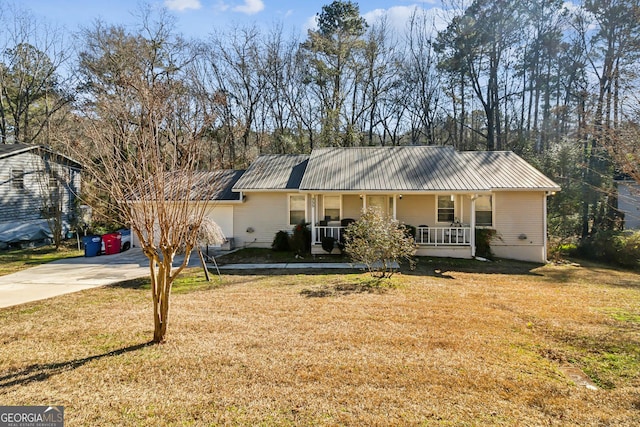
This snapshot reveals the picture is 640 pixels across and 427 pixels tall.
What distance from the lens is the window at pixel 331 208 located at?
1487cm

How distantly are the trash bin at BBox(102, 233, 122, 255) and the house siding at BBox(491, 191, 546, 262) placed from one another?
53.1 ft

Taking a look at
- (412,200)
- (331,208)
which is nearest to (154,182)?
(331,208)

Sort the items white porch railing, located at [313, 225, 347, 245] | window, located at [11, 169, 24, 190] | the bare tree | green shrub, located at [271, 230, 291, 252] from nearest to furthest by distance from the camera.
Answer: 1. white porch railing, located at [313, 225, 347, 245]
2. green shrub, located at [271, 230, 291, 252]
3. window, located at [11, 169, 24, 190]
4. the bare tree

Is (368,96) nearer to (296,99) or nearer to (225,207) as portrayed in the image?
(296,99)

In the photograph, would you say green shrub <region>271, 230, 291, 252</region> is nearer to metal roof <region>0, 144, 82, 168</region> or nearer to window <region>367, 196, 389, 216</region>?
window <region>367, 196, 389, 216</region>

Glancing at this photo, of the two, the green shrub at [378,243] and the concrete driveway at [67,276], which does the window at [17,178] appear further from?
the green shrub at [378,243]

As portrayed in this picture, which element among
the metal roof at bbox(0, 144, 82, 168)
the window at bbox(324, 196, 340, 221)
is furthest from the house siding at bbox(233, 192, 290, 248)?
the metal roof at bbox(0, 144, 82, 168)

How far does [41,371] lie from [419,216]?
12974 mm

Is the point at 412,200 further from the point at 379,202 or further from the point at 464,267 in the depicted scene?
the point at 464,267

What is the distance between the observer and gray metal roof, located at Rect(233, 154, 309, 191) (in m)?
14.7

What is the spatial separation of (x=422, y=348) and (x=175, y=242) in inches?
149

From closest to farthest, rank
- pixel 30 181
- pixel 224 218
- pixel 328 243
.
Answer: pixel 328 243 < pixel 224 218 < pixel 30 181

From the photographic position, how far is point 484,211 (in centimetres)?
1426

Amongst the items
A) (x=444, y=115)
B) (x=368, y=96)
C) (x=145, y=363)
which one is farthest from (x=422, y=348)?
(x=444, y=115)
